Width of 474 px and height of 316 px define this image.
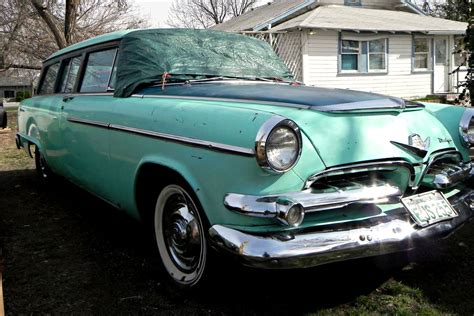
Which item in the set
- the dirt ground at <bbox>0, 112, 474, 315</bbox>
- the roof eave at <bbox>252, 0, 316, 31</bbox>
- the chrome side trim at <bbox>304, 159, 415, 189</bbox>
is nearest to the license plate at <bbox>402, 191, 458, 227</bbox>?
the chrome side trim at <bbox>304, 159, 415, 189</bbox>

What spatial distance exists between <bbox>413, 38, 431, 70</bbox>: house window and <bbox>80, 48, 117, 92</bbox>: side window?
15.8 m

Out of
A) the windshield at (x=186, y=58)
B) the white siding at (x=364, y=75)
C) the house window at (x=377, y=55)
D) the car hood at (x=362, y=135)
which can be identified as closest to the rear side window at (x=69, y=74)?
the windshield at (x=186, y=58)

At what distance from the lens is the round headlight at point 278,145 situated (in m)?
2.28

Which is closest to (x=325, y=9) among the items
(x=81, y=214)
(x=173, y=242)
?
(x=81, y=214)

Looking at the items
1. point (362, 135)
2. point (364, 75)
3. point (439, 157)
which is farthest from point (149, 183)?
point (364, 75)

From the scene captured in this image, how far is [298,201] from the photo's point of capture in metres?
2.26

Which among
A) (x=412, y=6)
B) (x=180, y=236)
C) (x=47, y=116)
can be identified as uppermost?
(x=412, y=6)

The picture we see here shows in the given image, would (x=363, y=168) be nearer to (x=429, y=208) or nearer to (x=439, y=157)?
(x=429, y=208)

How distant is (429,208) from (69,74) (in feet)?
12.0

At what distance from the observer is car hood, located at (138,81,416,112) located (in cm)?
267

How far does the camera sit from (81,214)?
4820 millimetres

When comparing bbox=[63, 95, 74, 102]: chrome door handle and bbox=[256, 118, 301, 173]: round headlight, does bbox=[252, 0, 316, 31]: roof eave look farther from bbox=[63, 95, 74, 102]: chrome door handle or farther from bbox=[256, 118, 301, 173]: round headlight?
bbox=[256, 118, 301, 173]: round headlight

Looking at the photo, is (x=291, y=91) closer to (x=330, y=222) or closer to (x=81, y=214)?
(x=330, y=222)

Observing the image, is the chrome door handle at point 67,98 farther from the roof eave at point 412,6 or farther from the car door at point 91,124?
the roof eave at point 412,6
